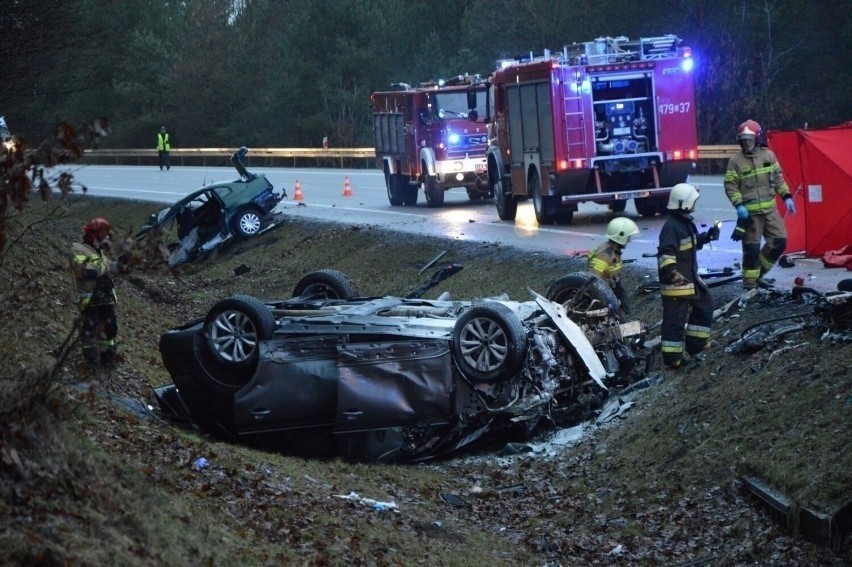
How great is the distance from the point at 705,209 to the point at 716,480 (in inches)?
514

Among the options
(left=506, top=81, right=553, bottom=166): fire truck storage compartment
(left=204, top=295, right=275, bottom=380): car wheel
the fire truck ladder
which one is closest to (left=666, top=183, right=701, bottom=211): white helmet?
(left=204, top=295, right=275, bottom=380): car wheel

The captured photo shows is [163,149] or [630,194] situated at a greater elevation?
[163,149]

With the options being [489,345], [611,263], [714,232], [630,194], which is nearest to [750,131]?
[714,232]

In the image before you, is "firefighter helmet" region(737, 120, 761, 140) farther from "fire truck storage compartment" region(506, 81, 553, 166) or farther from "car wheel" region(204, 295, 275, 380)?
"fire truck storage compartment" region(506, 81, 553, 166)

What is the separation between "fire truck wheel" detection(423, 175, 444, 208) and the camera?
84.4 ft

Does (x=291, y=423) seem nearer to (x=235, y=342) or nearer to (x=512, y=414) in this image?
(x=235, y=342)

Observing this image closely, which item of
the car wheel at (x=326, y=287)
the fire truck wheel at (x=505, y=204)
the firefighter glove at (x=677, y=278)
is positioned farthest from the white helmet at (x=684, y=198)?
the fire truck wheel at (x=505, y=204)

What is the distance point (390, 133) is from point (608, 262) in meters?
17.4

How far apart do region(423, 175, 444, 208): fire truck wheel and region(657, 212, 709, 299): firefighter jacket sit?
1535 cm

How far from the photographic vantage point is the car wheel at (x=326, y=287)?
1199cm

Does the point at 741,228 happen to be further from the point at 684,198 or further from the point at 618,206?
the point at 618,206

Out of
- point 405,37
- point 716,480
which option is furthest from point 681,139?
point 405,37

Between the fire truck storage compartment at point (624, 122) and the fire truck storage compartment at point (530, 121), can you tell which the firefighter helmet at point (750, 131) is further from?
the fire truck storage compartment at point (530, 121)

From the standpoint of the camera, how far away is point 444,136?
25266mm
